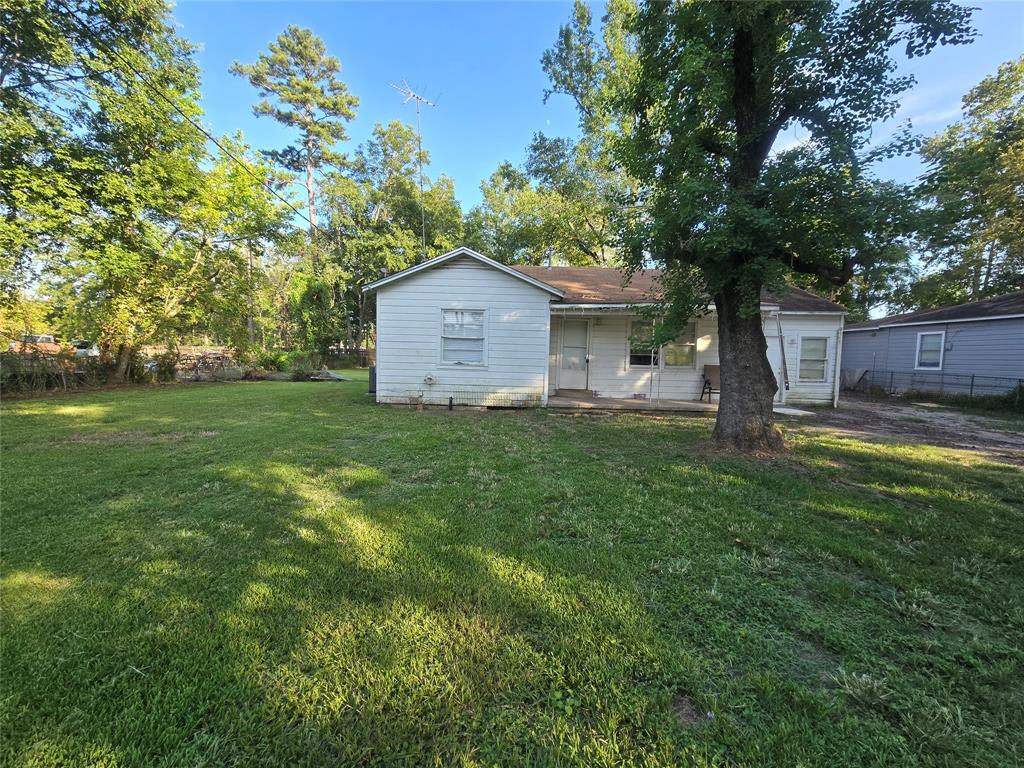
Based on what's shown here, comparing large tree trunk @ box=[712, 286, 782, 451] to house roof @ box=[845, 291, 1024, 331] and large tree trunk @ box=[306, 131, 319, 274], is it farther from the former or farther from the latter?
large tree trunk @ box=[306, 131, 319, 274]

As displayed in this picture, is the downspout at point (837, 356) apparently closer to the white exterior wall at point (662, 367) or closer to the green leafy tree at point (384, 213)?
the white exterior wall at point (662, 367)

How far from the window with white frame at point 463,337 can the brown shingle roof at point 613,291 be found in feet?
5.89

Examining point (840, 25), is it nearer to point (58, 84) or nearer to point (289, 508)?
point (289, 508)

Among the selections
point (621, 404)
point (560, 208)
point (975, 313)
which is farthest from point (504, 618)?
point (560, 208)

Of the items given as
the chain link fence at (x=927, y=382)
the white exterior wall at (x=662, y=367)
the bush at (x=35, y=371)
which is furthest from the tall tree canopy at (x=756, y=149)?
the bush at (x=35, y=371)

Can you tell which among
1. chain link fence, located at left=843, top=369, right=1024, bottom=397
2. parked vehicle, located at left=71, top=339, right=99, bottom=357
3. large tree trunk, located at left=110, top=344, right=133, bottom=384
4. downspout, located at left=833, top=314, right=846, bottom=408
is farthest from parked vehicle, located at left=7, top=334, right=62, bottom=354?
chain link fence, located at left=843, top=369, right=1024, bottom=397

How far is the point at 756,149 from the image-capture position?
18.2 ft

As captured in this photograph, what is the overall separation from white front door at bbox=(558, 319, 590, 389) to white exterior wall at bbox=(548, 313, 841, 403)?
16 centimetres

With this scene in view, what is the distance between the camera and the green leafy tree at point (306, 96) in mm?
24781

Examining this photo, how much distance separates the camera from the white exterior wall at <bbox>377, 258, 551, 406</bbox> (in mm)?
9523


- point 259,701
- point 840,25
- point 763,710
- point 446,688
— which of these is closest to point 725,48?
point 840,25

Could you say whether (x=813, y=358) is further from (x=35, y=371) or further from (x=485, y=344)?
(x=35, y=371)

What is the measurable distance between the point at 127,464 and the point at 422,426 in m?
3.96

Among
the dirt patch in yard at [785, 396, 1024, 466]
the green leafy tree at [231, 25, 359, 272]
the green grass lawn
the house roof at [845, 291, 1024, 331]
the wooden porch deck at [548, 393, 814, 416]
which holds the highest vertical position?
the green leafy tree at [231, 25, 359, 272]
